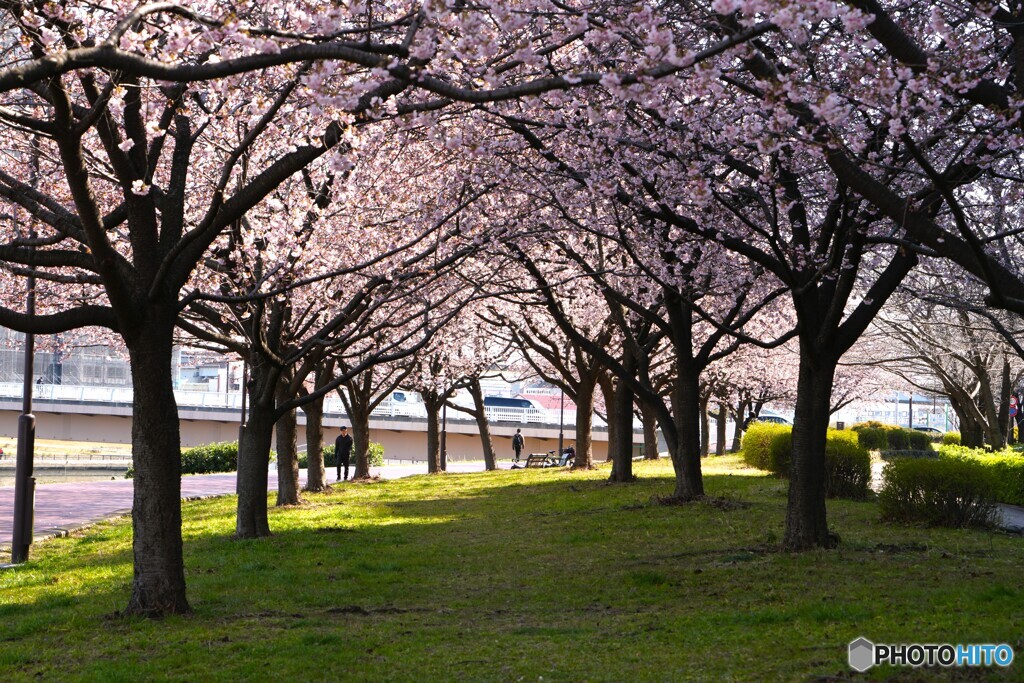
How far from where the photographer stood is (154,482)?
8758 millimetres

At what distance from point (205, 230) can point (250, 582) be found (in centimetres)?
443

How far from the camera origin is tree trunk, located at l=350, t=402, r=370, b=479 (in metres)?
30.7

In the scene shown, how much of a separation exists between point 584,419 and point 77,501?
551 inches

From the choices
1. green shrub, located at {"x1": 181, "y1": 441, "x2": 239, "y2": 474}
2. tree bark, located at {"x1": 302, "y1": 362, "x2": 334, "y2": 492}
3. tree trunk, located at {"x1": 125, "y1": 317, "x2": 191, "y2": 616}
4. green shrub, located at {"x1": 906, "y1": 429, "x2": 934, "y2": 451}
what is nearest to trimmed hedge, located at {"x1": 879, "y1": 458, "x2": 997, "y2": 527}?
tree trunk, located at {"x1": 125, "y1": 317, "x2": 191, "y2": 616}

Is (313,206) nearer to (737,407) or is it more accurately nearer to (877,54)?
(877,54)

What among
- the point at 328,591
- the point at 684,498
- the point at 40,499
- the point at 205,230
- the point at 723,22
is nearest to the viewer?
the point at 723,22

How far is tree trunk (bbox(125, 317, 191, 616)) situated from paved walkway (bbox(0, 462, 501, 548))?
25.2 ft

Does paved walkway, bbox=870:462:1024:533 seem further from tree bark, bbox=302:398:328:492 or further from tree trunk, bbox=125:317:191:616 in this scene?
tree bark, bbox=302:398:328:492

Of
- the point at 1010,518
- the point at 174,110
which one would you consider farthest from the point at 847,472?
the point at 174,110

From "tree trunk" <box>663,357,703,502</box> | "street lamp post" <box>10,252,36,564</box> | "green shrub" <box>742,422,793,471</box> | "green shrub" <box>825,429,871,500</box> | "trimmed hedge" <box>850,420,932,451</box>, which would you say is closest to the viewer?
"street lamp post" <box>10,252,36,564</box>

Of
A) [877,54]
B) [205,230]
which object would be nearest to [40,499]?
[205,230]

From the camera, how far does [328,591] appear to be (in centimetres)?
1067

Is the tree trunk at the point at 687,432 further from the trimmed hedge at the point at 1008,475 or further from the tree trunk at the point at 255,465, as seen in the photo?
the tree trunk at the point at 255,465

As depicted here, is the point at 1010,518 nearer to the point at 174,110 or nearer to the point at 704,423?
the point at 174,110
